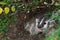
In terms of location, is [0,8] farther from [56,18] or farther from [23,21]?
[56,18]

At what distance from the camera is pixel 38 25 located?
11.1 ft

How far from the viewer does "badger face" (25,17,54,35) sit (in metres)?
3.30

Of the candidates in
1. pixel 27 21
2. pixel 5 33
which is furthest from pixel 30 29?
pixel 5 33

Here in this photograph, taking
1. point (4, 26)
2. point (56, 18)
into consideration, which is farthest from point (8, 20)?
point (56, 18)

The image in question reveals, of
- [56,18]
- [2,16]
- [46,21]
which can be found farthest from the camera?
[2,16]

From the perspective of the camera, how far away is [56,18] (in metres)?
3.04

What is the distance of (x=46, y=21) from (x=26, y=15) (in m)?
0.35

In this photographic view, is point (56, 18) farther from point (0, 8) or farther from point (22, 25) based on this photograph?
point (0, 8)

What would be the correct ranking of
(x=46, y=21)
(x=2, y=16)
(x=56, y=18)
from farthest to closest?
(x=2, y=16)
(x=46, y=21)
(x=56, y=18)

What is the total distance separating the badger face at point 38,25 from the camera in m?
3.30

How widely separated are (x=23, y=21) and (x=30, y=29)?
0.19 metres

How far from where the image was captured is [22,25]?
3.49m

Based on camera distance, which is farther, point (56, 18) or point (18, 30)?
point (18, 30)

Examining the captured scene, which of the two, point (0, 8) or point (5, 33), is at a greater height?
point (0, 8)
